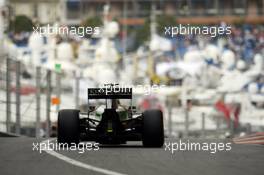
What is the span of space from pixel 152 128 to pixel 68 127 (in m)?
1.30

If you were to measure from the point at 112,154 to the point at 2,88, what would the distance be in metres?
12.3

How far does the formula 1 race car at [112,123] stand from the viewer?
77.4 ft

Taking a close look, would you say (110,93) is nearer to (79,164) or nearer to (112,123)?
(112,123)

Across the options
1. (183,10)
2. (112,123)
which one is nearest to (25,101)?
(112,123)

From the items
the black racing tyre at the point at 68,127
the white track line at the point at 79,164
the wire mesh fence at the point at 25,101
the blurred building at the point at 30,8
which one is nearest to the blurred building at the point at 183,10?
the blurred building at the point at 30,8

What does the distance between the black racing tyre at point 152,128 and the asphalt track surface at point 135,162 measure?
531 millimetres

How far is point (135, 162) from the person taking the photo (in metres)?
20.1

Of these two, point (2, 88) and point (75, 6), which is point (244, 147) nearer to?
point (2, 88)

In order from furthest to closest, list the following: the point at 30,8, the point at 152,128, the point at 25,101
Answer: the point at 30,8 < the point at 25,101 < the point at 152,128

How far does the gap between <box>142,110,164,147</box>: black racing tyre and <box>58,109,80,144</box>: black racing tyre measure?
1.08 m

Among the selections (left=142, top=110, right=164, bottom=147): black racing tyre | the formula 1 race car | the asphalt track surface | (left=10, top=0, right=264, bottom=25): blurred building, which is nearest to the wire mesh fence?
the formula 1 race car

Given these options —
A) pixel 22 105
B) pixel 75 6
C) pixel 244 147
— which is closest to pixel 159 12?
pixel 75 6

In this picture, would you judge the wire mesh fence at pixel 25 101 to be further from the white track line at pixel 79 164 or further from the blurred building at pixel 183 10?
the blurred building at pixel 183 10

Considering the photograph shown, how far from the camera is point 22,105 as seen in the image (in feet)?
124
